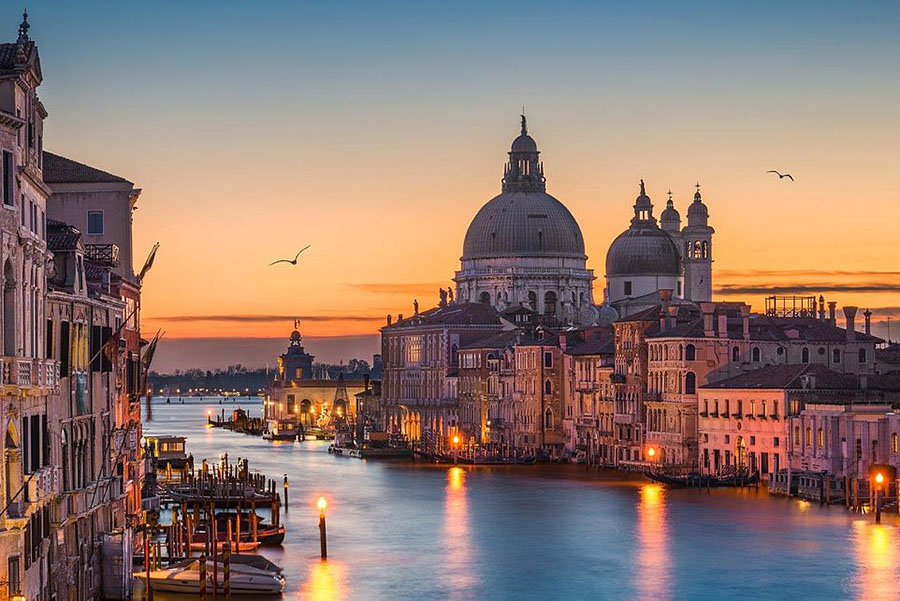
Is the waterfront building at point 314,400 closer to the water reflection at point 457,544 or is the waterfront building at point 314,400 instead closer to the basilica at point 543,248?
the basilica at point 543,248

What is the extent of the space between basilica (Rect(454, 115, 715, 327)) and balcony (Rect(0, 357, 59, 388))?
79.8 metres

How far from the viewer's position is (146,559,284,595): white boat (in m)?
32.5

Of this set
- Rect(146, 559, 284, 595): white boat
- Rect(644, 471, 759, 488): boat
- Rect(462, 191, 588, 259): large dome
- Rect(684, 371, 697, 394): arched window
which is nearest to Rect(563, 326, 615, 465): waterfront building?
Rect(684, 371, 697, 394): arched window

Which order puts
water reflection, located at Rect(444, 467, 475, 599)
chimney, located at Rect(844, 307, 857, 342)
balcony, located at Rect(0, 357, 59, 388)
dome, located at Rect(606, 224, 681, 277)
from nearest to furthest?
balcony, located at Rect(0, 357, 59, 388)
water reflection, located at Rect(444, 467, 475, 599)
chimney, located at Rect(844, 307, 857, 342)
dome, located at Rect(606, 224, 681, 277)

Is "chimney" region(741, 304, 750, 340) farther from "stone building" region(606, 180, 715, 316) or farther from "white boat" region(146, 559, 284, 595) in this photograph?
"white boat" region(146, 559, 284, 595)

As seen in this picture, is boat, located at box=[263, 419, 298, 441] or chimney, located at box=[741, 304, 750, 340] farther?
boat, located at box=[263, 419, 298, 441]

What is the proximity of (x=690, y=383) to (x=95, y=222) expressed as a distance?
3225cm

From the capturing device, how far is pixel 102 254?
32.6 metres

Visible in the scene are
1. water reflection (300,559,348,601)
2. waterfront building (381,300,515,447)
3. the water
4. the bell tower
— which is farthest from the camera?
the bell tower

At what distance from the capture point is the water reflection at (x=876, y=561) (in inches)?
1414

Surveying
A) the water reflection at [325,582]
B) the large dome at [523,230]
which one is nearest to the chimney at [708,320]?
the water reflection at [325,582]

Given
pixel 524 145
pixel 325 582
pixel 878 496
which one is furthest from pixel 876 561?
pixel 524 145

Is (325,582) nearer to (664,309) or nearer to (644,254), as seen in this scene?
(664,309)

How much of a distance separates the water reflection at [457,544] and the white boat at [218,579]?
3.44m
